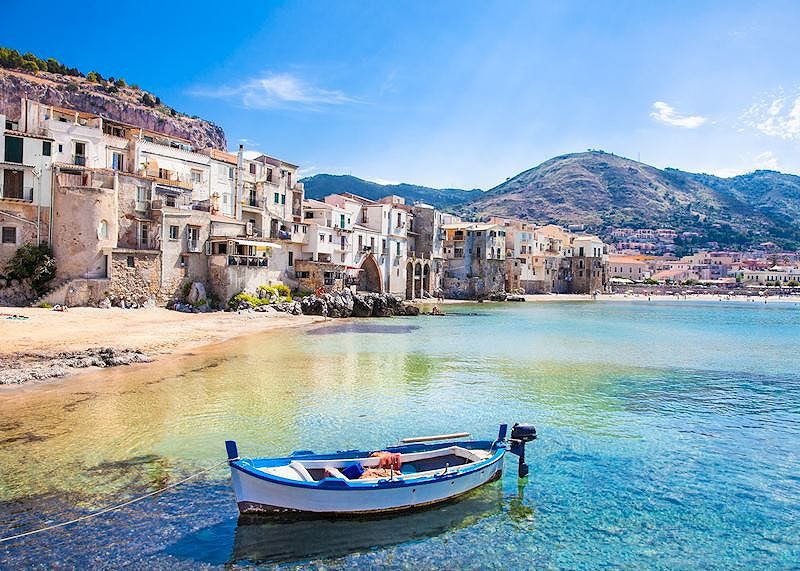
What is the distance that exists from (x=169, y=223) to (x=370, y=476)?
38230 millimetres

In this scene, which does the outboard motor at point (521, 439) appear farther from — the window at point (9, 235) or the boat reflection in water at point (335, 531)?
the window at point (9, 235)

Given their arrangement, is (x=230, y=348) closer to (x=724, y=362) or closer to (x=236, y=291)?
(x=236, y=291)

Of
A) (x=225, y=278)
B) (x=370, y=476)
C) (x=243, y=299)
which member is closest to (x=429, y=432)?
(x=370, y=476)

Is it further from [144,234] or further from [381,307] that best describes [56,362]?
[381,307]

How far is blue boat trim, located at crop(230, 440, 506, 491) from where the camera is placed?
35.9ft

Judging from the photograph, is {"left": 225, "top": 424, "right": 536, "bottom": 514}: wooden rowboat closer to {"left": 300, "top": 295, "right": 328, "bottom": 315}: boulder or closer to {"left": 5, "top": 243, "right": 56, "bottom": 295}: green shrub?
{"left": 5, "top": 243, "right": 56, "bottom": 295}: green shrub

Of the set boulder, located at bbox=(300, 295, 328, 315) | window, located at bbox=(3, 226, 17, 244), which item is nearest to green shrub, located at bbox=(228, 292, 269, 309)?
boulder, located at bbox=(300, 295, 328, 315)

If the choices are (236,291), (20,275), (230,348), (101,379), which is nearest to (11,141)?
(20,275)

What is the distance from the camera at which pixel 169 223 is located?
4516 cm

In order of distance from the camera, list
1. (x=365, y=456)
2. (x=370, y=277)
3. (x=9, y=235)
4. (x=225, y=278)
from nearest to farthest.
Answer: (x=365, y=456) < (x=9, y=235) < (x=225, y=278) < (x=370, y=277)

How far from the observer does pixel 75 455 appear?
1448 centimetres

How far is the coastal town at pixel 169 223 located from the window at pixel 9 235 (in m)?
0.07

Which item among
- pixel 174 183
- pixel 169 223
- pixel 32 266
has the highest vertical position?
pixel 174 183

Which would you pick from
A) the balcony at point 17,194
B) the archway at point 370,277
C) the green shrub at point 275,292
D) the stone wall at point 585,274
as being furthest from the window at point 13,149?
the stone wall at point 585,274
